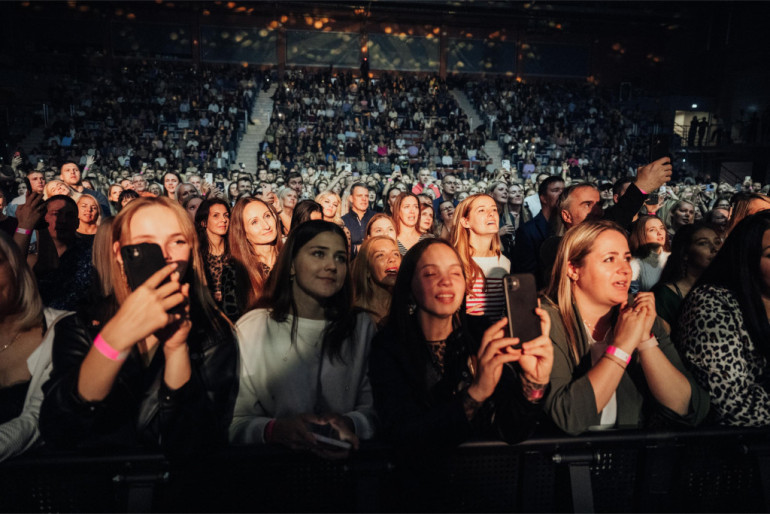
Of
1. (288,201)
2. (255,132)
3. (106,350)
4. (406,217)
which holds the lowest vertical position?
(106,350)

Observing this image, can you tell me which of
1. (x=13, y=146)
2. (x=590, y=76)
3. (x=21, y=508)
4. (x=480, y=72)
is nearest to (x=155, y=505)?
(x=21, y=508)

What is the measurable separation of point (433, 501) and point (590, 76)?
30658 millimetres

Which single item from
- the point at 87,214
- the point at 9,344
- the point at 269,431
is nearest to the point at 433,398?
the point at 269,431

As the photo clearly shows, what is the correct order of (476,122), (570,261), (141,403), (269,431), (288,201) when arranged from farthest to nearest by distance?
(476,122) → (288,201) → (570,261) → (269,431) → (141,403)

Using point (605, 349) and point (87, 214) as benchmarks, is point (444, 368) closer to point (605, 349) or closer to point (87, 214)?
point (605, 349)

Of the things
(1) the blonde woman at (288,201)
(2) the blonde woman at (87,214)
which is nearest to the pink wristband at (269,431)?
(2) the blonde woman at (87,214)

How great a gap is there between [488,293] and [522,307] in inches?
76.7

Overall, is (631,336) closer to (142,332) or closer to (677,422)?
(677,422)

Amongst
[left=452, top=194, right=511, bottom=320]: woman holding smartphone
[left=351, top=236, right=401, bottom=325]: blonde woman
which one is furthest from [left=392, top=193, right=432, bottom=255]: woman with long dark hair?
[left=351, top=236, right=401, bottom=325]: blonde woman

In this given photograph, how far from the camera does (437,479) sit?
1425mm

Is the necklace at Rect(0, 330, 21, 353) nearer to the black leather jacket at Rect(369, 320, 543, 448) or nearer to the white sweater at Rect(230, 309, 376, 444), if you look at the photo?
the white sweater at Rect(230, 309, 376, 444)

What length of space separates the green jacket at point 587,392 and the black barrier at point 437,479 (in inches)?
3.5

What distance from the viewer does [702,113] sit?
27.3 meters

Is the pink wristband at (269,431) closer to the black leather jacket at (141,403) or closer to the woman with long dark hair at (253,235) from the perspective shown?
the black leather jacket at (141,403)
